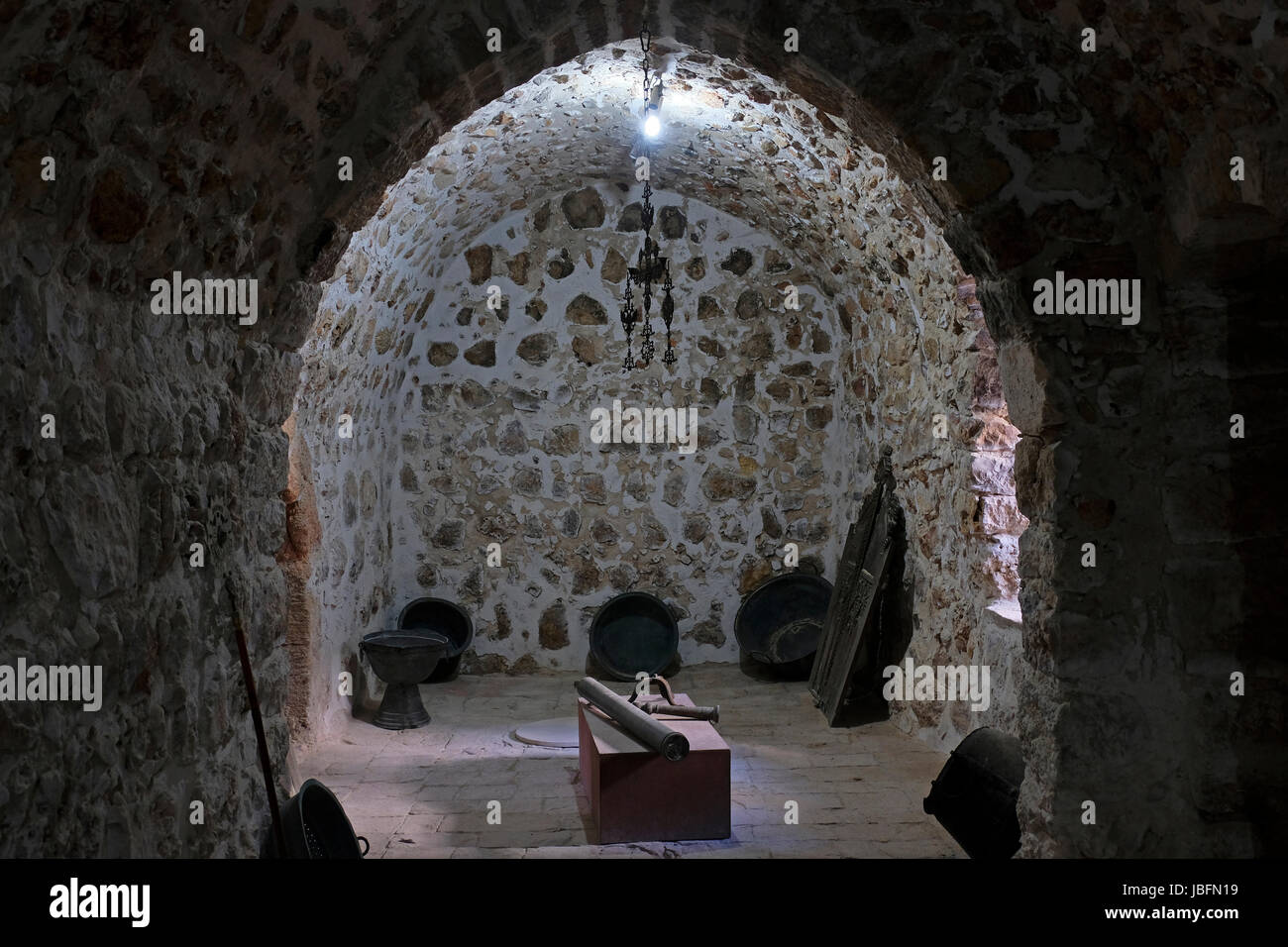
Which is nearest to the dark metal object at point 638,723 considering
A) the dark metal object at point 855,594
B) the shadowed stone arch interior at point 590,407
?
the dark metal object at point 855,594

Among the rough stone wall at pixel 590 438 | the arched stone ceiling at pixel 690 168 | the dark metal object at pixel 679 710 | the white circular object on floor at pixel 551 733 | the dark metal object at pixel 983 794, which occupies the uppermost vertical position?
the arched stone ceiling at pixel 690 168

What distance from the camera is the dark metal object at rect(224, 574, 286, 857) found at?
2.25 meters

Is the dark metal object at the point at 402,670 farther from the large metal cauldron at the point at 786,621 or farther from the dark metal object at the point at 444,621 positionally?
the large metal cauldron at the point at 786,621

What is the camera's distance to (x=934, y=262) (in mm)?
4309

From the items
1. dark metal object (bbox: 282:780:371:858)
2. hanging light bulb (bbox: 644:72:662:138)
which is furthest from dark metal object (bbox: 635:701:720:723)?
hanging light bulb (bbox: 644:72:662:138)

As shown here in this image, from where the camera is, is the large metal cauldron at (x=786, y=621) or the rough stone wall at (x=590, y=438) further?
the rough stone wall at (x=590, y=438)

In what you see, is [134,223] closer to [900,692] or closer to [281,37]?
[281,37]

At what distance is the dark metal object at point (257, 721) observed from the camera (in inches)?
88.7

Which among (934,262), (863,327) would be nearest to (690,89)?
(934,262)

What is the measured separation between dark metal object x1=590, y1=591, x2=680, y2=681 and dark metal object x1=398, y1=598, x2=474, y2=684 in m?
0.69

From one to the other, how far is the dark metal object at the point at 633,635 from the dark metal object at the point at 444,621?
2.27ft

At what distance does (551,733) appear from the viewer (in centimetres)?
485

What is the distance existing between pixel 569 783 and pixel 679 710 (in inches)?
21.4

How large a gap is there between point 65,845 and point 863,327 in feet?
15.1
